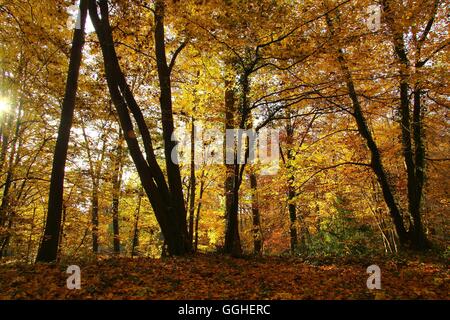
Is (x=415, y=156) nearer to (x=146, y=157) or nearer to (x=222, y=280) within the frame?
(x=222, y=280)

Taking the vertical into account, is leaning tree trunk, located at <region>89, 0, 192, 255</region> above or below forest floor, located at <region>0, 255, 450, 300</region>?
above

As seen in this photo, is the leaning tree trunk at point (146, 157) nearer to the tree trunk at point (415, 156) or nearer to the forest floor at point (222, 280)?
the forest floor at point (222, 280)

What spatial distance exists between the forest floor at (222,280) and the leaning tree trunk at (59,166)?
29.2 inches

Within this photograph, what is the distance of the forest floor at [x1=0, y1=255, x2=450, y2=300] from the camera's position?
579 centimetres

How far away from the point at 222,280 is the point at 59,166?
16.4 feet

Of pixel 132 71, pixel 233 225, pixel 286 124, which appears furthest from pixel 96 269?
pixel 286 124

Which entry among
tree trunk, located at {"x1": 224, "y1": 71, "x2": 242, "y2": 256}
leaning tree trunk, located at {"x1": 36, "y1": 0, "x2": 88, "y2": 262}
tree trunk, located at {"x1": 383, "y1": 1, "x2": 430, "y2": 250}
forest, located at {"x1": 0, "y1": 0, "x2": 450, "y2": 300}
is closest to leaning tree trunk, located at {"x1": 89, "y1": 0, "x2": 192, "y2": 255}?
forest, located at {"x1": 0, "y1": 0, "x2": 450, "y2": 300}

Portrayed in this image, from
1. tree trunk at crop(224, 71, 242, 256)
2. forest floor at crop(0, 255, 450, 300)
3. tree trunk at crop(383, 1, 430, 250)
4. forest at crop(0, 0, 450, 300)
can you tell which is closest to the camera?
forest floor at crop(0, 255, 450, 300)

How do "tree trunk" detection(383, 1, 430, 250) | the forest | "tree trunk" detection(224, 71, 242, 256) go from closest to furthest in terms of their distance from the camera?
the forest → "tree trunk" detection(224, 71, 242, 256) → "tree trunk" detection(383, 1, 430, 250)

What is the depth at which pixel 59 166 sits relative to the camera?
8.21 m

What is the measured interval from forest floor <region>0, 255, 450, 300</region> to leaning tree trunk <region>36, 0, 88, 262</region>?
742 millimetres

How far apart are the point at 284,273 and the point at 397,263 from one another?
3.58m

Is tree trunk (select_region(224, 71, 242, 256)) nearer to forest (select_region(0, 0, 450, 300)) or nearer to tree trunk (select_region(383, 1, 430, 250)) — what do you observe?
forest (select_region(0, 0, 450, 300))

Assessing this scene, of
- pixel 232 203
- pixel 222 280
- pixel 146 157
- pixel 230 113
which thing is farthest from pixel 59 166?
pixel 230 113
